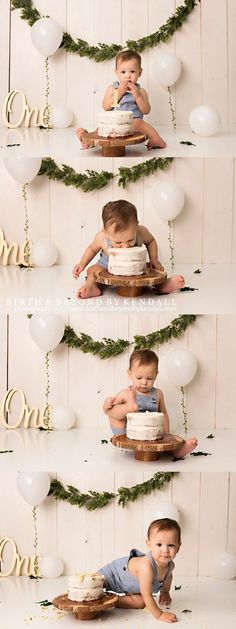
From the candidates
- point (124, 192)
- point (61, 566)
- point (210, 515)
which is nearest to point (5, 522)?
point (61, 566)

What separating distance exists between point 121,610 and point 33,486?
1.59 feet

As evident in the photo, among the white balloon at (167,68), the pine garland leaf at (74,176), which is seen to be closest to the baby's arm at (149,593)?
the pine garland leaf at (74,176)

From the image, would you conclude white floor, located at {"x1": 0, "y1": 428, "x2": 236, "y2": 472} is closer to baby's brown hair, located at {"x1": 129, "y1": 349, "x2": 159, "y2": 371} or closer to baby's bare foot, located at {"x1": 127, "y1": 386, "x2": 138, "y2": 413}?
baby's bare foot, located at {"x1": 127, "y1": 386, "x2": 138, "y2": 413}

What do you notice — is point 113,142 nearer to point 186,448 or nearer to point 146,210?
point 146,210

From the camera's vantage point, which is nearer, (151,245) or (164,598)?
(151,245)

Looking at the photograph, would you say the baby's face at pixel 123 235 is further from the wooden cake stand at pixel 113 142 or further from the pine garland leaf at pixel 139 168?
the pine garland leaf at pixel 139 168

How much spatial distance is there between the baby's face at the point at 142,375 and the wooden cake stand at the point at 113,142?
0.62 m

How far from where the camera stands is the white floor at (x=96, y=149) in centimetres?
482

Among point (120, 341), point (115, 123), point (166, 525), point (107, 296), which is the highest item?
point (115, 123)

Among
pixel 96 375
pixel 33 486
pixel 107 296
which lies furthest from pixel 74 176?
pixel 33 486

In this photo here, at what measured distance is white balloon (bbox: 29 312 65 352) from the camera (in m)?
5.25

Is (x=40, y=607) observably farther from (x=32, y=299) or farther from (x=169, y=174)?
(x=169, y=174)

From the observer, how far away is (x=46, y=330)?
5.24m

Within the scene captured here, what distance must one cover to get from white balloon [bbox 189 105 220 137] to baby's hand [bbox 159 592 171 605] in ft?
4.44
